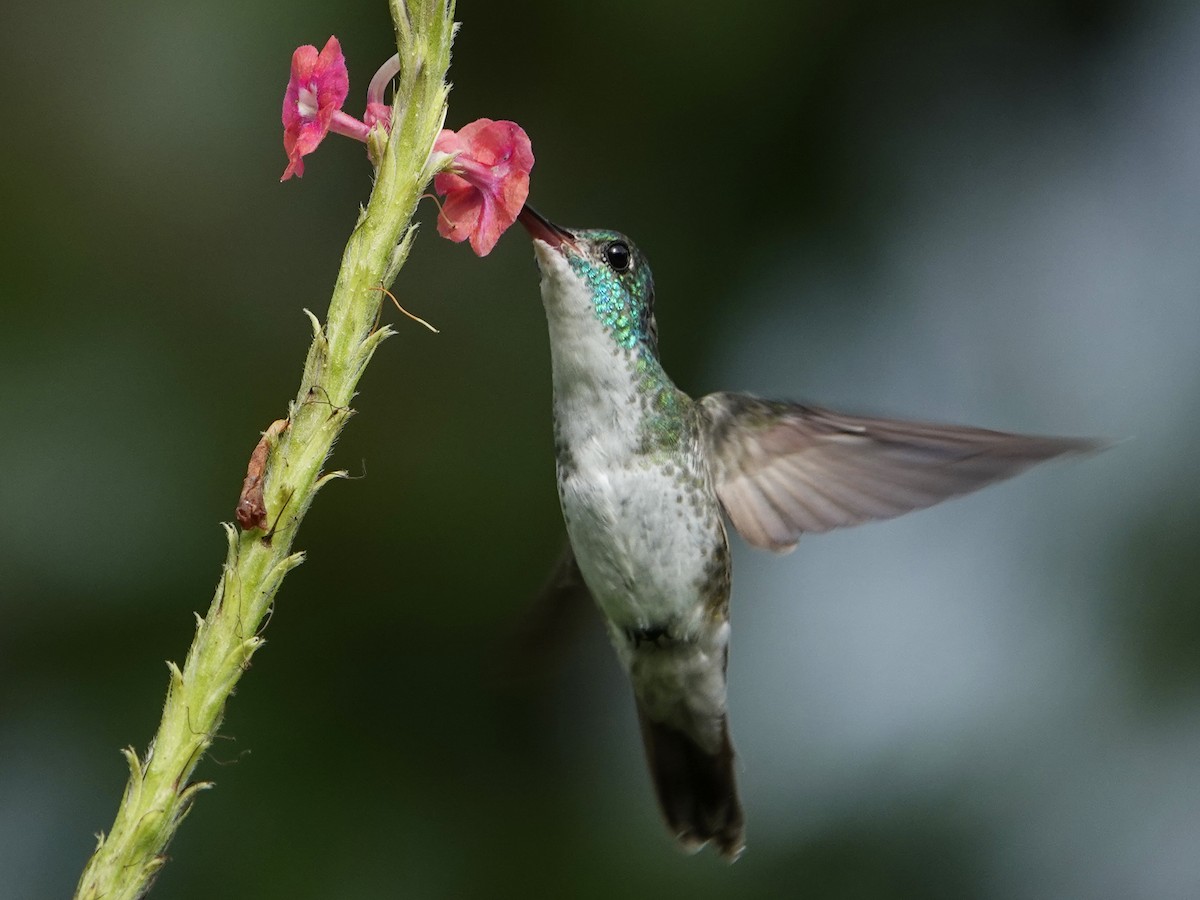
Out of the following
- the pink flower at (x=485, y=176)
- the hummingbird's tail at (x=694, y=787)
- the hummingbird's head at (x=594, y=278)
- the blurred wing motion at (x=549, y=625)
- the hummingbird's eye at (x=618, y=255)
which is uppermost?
the hummingbird's eye at (x=618, y=255)

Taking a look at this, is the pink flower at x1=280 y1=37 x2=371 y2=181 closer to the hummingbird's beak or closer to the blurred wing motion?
the hummingbird's beak

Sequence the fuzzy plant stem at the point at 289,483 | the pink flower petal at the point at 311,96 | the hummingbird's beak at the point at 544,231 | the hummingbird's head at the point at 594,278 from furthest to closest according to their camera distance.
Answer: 1. the hummingbird's head at the point at 594,278
2. the hummingbird's beak at the point at 544,231
3. the pink flower petal at the point at 311,96
4. the fuzzy plant stem at the point at 289,483

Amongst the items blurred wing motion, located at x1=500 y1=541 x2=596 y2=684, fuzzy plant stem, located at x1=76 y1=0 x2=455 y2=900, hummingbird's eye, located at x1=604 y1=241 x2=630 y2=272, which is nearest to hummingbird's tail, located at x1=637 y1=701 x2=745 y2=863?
blurred wing motion, located at x1=500 y1=541 x2=596 y2=684

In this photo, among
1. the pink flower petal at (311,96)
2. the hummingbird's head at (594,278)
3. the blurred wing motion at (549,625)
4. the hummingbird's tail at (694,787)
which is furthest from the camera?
the hummingbird's tail at (694,787)

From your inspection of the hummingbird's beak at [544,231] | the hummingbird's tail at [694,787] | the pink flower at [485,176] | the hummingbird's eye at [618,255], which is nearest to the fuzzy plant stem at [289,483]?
the pink flower at [485,176]

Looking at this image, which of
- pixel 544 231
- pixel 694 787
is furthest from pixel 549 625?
pixel 544 231

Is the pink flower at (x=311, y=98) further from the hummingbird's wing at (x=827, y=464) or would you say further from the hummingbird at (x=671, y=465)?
the hummingbird's wing at (x=827, y=464)
